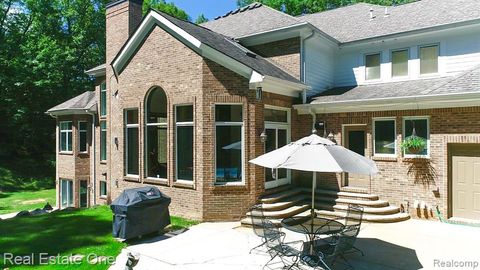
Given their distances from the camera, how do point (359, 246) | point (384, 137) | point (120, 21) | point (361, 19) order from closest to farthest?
point (359, 246) → point (384, 137) → point (120, 21) → point (361, 19)

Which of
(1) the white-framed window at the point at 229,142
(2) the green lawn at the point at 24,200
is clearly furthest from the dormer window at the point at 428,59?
(2) the green lawn at the point at 24,200

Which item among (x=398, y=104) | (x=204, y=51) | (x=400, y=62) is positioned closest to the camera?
(x=204, y=51)

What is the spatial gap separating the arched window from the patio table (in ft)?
20.0

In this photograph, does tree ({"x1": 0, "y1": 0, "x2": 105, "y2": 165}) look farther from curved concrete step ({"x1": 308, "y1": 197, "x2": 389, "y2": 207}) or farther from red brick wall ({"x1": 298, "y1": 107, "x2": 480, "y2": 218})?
red brick wall ({"x1": 298, "y1": 107, "x2": 480, "y2": 218})

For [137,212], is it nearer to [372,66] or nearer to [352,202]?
[352,202]

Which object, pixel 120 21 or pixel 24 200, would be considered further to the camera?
pixel 24 200

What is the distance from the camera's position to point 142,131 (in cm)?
1230

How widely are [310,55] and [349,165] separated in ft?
27.3

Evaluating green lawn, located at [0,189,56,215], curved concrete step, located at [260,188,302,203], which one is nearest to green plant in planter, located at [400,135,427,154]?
curved concrete step, located at [260,188,302,203]

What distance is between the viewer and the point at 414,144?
35.0ft

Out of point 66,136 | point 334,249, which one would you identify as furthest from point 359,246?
point 66,136

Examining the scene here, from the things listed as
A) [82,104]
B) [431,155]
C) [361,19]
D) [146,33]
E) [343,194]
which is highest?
[361,19]

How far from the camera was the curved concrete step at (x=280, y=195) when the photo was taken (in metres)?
10.5

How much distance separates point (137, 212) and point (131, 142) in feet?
17.2
